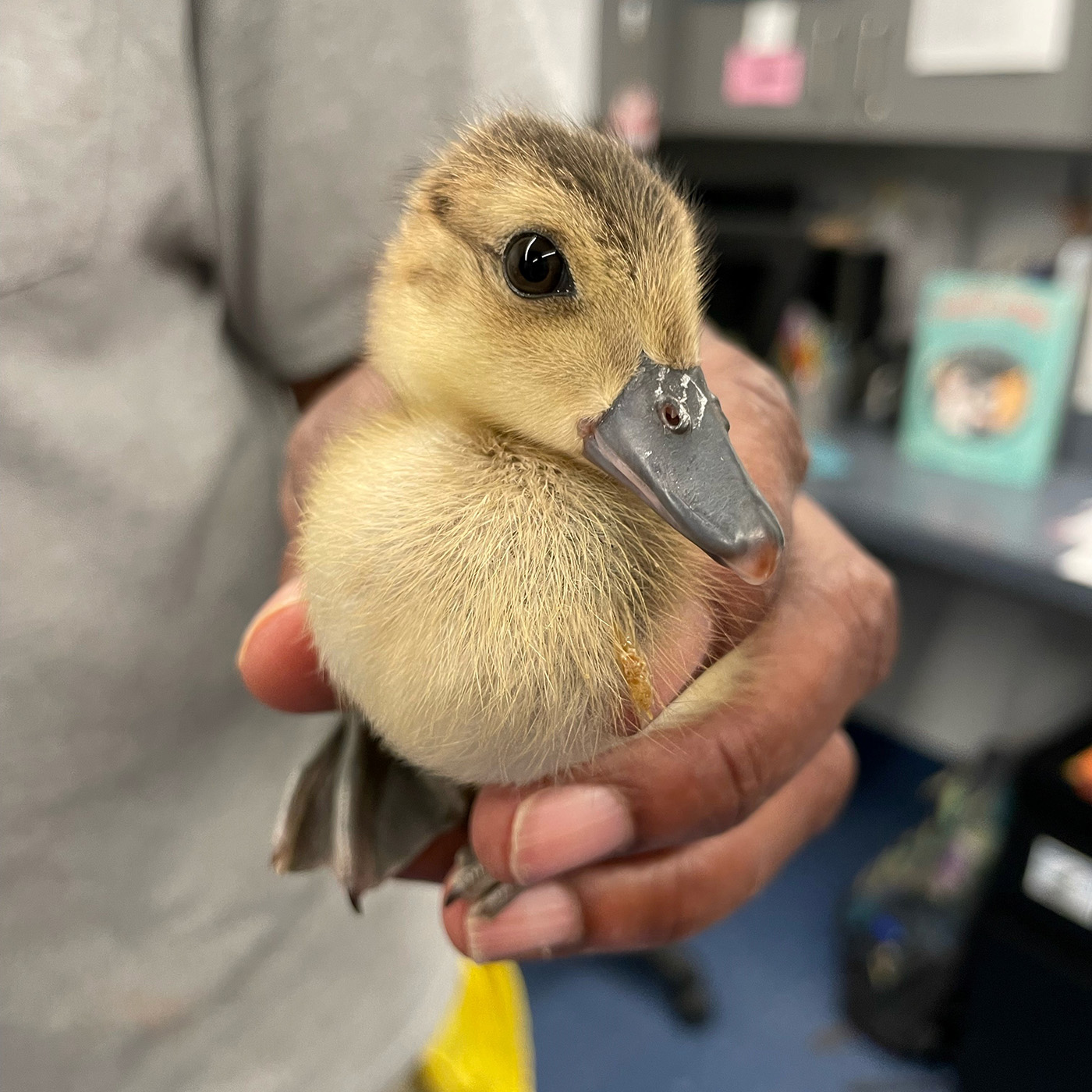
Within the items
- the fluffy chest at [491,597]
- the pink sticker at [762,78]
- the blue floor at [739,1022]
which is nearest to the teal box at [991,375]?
the pink sticker at [762,78]

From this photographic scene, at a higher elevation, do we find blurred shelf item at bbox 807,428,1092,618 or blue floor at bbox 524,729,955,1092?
blurred shelf item at bbox 807,428,1092,618

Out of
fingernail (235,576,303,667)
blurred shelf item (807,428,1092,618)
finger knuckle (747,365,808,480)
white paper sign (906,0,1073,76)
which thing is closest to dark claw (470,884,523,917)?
fingernail (235,576,303,667)

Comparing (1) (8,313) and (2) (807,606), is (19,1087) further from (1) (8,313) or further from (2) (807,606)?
(2) (807,606)

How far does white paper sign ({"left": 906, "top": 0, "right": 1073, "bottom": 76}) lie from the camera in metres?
1.28

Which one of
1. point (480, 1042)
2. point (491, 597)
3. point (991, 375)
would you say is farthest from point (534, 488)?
point (991, 375)

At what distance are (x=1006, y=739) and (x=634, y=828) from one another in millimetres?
1676

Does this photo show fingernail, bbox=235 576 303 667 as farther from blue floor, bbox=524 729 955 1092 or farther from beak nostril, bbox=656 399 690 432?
blue floor, bbox=524 729 955 1092

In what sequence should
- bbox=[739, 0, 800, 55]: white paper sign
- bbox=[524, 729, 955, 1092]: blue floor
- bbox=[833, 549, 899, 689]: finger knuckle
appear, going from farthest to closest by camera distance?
1. bbox=[739, 0, 800, 55]: white paper sign
2. bbox=[524, 729, 955, 1092]: blue floor
3. bbox=[833, 549, 899, 689]: finger knuckle

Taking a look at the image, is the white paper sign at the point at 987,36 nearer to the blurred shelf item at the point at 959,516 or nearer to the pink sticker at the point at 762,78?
the pink sticker at the point at 762,78

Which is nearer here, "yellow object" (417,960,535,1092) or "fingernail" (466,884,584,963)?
"fingernail" (466,884,584,963)

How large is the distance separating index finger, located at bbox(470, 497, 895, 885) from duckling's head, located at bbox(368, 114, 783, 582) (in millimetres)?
140

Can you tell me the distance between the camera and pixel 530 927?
1.73 ft

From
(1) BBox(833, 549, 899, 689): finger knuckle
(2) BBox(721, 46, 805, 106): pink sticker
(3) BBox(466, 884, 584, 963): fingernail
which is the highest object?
(2) BBox(721, 46, 805, 106): pink sticker

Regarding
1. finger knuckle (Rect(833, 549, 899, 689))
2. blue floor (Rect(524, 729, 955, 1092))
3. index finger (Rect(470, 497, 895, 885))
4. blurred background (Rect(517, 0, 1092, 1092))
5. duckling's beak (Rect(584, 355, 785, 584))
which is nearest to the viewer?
duckling's beak (Rect(584, 355, 785, 584))
